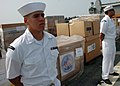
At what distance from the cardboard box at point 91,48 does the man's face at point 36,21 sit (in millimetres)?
4149

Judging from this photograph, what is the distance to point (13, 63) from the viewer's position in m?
1.70

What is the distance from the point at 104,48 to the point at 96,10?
10111mm

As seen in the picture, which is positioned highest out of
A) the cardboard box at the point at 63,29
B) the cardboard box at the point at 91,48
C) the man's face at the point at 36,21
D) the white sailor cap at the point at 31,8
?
the white sailor cap at the point at 31,8

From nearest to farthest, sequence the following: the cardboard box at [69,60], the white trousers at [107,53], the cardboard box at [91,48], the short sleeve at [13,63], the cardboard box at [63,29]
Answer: the short sleeve at [13,63], the cardboard box at [69,60], the white trousers at [107,53], the cardboard box at [91,48], the cardboard box at [63,29]

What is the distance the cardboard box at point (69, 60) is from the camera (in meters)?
4.06

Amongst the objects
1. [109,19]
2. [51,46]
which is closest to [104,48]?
[109,19]

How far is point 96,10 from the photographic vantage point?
548 inches

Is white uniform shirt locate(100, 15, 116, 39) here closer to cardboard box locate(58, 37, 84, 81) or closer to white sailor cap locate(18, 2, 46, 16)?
cardboard box locate(58, 37, 84, 81)

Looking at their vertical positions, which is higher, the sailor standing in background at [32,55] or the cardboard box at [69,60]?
the sailor standing in background at [32,55]

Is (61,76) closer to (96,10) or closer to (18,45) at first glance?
(18,45)

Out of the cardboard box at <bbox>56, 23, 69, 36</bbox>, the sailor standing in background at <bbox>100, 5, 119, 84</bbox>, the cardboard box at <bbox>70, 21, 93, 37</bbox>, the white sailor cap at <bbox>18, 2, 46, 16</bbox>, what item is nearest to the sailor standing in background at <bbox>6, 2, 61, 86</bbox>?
the white sailor cap at <bbox>18, 2, 46, 16</bbox>

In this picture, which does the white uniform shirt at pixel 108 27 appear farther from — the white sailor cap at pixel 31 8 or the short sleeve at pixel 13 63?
the short sleeve at pixel 13 63

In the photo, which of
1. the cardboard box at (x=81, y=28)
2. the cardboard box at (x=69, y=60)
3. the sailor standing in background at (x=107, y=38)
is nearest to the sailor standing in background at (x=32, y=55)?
the cardboard box at (x=69, y=60)

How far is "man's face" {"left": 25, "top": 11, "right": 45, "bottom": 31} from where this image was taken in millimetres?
1703
